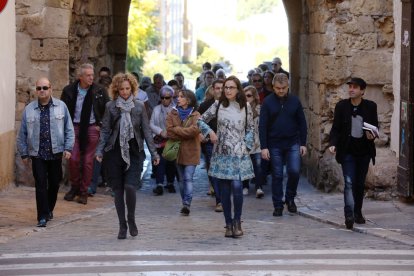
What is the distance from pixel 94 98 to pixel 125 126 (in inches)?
110

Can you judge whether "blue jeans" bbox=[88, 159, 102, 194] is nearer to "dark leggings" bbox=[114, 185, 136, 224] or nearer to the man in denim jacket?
the man in denim jacket

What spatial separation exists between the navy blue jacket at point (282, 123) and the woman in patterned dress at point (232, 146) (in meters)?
1.61

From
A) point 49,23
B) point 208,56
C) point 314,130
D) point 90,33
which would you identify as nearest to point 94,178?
point 49,23

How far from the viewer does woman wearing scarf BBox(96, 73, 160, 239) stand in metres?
10.1

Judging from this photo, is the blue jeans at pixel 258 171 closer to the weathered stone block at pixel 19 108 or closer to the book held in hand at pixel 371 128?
the weathered stone block at pixel 19 108

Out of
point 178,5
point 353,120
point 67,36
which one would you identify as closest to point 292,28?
point 67,36

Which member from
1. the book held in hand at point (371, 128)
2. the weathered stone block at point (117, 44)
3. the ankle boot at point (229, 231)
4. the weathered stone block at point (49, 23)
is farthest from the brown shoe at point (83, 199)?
the weathered stone block at point (117, 44)

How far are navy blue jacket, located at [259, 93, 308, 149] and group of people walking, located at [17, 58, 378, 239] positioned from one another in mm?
11

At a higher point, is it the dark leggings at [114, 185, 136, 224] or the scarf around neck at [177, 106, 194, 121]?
the scarf around neck at [177, 106, 194, 121]

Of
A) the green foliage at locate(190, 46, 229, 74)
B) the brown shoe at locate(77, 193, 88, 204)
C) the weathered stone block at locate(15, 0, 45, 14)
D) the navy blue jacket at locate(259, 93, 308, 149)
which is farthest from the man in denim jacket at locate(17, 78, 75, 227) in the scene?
the green foliage at locate(190, 46, 229, 74)

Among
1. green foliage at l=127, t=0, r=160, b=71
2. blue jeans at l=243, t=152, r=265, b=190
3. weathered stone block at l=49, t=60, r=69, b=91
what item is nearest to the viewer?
weathered stone block at l=49, t=60, r=69, b=91

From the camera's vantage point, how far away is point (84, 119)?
12859 mm

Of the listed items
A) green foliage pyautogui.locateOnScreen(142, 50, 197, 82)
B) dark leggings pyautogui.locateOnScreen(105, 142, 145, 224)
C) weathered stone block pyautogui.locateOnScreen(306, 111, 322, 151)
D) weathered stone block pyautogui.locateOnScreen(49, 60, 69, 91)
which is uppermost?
green foliage pyautogui.locateOnScreen(142, 50, 197, 82)

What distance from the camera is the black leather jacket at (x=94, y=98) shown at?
505 inches
